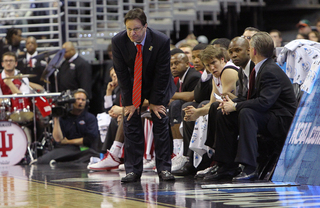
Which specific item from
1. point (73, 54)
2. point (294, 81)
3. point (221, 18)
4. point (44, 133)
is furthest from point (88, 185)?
point (221, 18)

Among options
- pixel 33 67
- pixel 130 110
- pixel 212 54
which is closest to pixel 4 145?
pixel 33 67

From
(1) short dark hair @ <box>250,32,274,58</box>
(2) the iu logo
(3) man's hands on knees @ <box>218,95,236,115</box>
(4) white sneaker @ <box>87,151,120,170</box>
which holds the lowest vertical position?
(2) the iu logo

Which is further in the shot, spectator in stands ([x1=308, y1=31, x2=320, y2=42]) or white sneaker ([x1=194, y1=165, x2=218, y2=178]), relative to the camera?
spectator in stands ([x1=308, y1=31, x2=320, y2=42])

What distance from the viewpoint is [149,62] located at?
4.34m

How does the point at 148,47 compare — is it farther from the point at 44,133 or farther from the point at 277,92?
the point at 44,133

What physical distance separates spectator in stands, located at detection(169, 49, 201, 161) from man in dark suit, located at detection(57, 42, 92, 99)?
349cm

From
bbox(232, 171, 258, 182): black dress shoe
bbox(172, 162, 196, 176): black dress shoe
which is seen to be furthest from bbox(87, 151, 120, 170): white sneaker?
A: bbox(232, 171, 258, 182): black dress shoe

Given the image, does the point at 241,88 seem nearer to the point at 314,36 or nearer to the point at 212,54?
the point at 212,54

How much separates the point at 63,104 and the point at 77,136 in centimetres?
58

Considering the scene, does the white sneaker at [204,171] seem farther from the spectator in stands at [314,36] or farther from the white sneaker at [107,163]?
the spectator in stands at [314,36]

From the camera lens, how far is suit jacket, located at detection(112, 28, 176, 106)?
4.30 metres

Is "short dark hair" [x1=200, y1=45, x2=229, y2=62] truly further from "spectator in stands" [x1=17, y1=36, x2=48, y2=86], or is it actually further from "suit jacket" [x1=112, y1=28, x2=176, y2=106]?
"spectator in stands" [x1=17, y1=36, x2=48, y2=86]

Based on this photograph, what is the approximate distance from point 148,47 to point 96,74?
5631 mm

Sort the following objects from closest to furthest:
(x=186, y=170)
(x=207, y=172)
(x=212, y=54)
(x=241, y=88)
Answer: (x=241, y=88)
(x=207, y=172)
(x=212, y=54)
(x=186, y=170)
